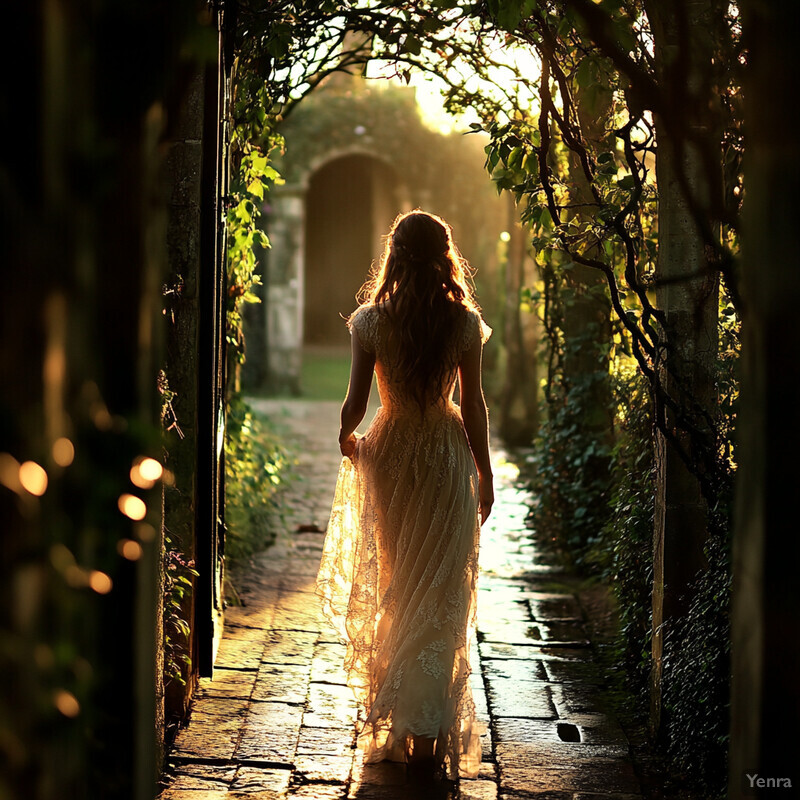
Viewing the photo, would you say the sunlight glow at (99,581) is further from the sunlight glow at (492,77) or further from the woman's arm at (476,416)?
the sunlight glow at (492,77)

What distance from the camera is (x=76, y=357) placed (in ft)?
4.57

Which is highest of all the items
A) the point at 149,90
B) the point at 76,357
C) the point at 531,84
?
the point at 531,84

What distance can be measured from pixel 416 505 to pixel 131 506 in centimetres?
235

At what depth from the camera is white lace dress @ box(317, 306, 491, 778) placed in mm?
3629

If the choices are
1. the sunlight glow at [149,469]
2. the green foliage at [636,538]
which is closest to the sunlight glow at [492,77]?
the green foliage at [636,538]

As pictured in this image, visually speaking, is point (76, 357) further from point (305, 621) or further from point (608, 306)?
point (608, 306)

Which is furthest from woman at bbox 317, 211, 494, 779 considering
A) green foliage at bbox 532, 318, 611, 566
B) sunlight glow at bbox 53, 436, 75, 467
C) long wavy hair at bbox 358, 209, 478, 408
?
green foliage at bbox 532, 318, 611, 566

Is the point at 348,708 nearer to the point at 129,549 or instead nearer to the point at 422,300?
the point at 422,300

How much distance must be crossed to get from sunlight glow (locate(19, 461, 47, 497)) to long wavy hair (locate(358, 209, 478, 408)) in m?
2.48

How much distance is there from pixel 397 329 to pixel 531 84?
2.21 meters

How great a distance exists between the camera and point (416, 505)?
3805mm

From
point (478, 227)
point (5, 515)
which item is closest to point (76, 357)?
point (5, 515)

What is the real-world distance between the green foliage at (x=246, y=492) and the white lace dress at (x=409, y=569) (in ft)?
8.42

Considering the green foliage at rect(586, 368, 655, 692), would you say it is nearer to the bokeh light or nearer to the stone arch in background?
the bokeh light
